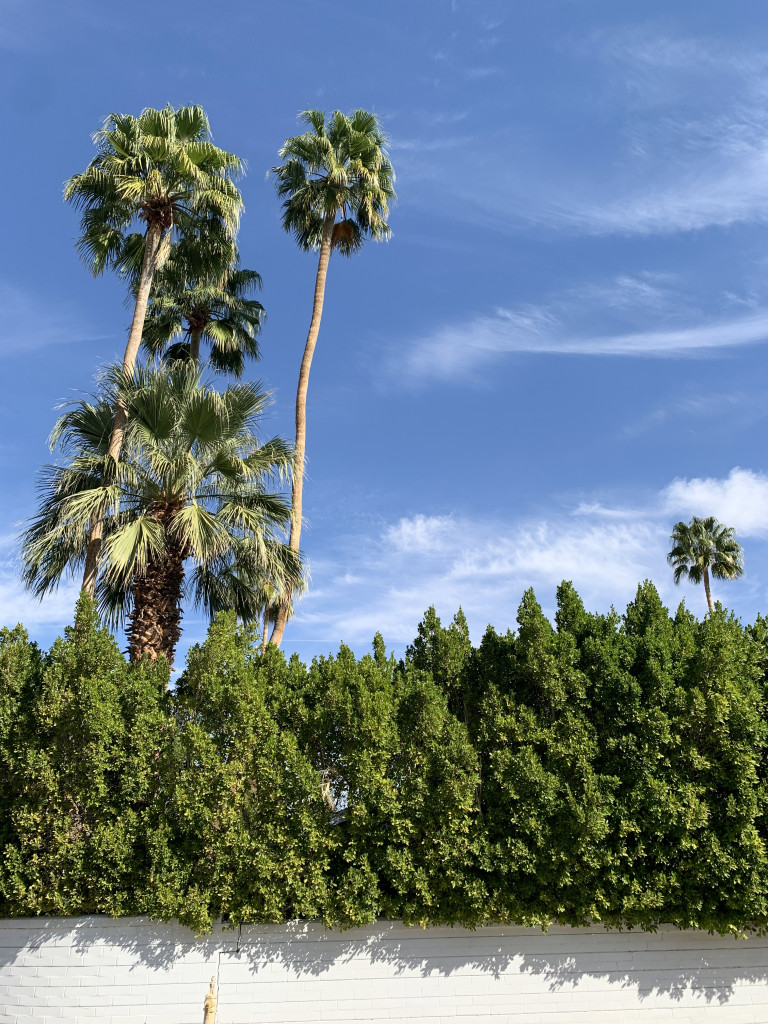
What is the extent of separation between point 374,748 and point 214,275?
44.0ft

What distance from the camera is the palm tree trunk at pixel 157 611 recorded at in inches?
529

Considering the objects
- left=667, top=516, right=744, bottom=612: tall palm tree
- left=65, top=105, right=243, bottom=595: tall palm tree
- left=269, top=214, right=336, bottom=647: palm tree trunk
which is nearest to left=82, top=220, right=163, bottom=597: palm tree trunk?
left=65, top=105, right=243, bottom=595: tall palm tree

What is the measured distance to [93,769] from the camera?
1143 cm

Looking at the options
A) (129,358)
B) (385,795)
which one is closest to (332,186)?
(129,358)

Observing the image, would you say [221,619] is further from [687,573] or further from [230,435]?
[687,573]

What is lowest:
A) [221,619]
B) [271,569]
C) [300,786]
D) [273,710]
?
[300,786]

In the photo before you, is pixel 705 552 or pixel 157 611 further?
pixel 705 552

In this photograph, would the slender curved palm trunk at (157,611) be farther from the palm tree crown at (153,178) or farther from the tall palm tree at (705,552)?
the tall palm tree at (705,552)

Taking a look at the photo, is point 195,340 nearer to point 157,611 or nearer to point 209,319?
point 209,319

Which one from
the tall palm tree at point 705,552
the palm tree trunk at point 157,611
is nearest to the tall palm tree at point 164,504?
the palm tree trunk at point 157,611

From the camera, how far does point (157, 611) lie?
1362 cm

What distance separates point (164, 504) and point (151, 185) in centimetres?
766

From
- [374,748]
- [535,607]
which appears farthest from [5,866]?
[535,607]

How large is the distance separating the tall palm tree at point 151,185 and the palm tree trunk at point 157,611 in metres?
5.09
